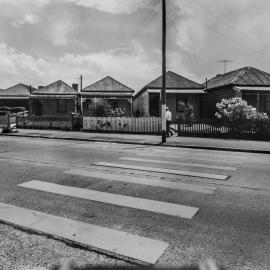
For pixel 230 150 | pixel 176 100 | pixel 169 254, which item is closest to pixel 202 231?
pixel 169 254

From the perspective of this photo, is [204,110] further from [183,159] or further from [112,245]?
[112,245]

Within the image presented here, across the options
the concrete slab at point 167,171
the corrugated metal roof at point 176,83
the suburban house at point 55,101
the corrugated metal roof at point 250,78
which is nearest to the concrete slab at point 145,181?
the concrete slab at point 167,171

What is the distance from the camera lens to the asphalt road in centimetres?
412

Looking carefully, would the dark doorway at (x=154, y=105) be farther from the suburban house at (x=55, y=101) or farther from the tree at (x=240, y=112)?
the tree at (x=240, y=112)

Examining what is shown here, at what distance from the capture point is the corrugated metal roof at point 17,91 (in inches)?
1784

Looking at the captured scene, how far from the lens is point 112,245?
14.6 ft

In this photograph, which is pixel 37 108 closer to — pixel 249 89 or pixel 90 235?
pixel 249 89

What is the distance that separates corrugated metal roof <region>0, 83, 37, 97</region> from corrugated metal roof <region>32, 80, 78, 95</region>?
6523 mm

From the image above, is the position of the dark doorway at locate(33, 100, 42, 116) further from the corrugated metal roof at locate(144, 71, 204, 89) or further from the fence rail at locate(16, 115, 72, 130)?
the corrugated metal roof at locate(144, 71, 204, 89)

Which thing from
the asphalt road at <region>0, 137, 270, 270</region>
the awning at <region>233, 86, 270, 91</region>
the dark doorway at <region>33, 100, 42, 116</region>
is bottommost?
the asphalt road at <region>0, 137, 270, 270</region>

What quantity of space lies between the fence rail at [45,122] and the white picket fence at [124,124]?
1.85m

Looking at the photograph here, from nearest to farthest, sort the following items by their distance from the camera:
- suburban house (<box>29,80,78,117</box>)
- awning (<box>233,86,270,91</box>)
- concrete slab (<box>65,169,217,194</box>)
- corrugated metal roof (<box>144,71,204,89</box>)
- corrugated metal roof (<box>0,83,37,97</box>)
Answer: concrete slab (<box>65,169,217,194</box>)
awning (<box>233,86,270,91</box>)
corrugated metal roof (<box>144,71,204,89</box>)
suburban house (<box>29,80,78,117</box>)
corrugated metal roof (<box>0,83,37,97</box>)

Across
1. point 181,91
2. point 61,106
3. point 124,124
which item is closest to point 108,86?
→ point 61,106

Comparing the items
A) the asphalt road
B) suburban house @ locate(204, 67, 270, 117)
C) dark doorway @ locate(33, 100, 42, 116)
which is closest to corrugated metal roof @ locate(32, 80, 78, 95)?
dark doorway @ locate(33, 100, 42, 116)
